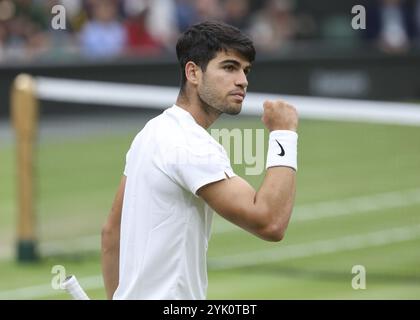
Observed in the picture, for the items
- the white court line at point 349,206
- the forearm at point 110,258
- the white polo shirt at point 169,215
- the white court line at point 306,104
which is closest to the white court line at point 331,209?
the white court line at point 349,206

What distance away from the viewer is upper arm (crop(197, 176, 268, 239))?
211 inches

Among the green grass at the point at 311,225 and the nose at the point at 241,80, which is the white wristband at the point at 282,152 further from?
the green grass at the point at 311,225

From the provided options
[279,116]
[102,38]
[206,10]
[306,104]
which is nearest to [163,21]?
[206,10]

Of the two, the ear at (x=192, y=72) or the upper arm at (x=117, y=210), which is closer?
the ear at (x=192, y=72)

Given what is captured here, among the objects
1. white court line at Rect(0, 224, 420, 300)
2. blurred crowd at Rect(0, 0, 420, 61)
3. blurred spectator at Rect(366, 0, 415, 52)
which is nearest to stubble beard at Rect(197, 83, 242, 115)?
white court line at Rect(0, 224, 420, 300)

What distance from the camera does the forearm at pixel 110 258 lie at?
20.0 feet

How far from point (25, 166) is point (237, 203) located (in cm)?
817

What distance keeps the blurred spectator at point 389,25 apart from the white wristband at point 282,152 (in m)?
23.6

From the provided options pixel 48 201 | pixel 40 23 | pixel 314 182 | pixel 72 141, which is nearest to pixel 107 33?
pixel 40 23

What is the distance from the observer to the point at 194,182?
5.42 metres

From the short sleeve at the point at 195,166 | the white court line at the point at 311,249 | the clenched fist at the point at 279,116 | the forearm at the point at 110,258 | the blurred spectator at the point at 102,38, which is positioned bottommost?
the forearm at the point at 110,258

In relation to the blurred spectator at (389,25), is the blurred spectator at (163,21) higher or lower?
lower

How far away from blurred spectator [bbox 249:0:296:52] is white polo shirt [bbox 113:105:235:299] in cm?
2133

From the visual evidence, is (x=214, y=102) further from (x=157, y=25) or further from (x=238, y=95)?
(x=157, y=25)
